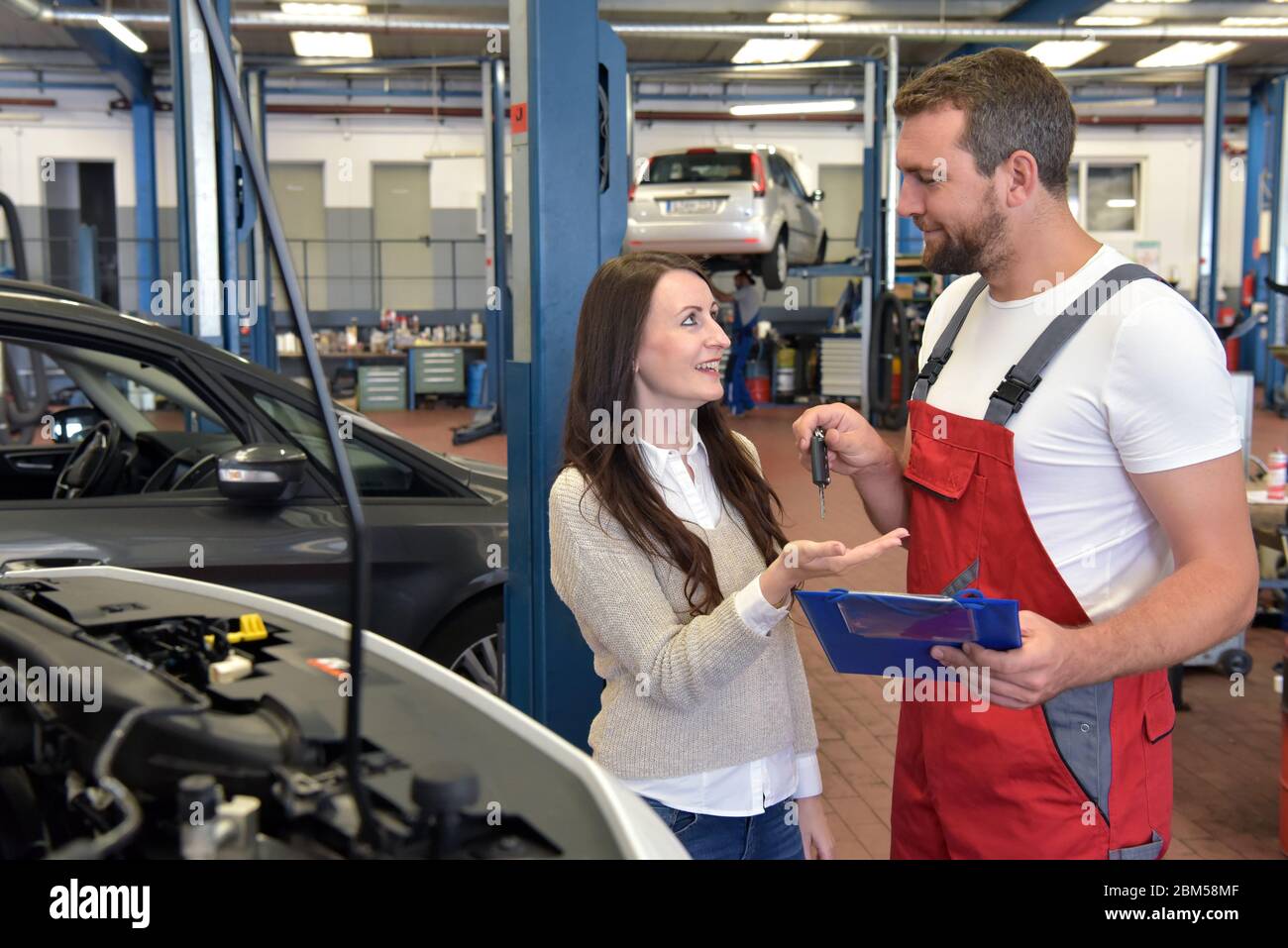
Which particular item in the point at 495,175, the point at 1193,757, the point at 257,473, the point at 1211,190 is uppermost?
the point at 495,175

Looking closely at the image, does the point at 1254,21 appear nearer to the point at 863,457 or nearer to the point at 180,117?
the point at 180,117

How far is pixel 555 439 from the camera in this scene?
2.70 m

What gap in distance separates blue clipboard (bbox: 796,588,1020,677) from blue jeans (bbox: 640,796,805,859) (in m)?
0.36

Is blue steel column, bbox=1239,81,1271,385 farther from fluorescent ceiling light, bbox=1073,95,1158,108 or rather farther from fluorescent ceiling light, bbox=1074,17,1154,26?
fluorescent ceiling light, bbox=1074,17,1154,26

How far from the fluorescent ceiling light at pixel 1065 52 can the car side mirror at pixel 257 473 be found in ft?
48.2

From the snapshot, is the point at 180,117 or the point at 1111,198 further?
the point at 1111,198

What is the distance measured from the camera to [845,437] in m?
2.05

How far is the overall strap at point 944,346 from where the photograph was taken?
6.63 feet

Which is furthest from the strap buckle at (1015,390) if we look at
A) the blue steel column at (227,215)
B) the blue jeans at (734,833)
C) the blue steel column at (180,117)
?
the blue steel column at (180,117)

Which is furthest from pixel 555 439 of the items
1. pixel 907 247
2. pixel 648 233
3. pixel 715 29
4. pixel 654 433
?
pixel 907 247

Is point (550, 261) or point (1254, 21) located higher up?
point (1254, 21)

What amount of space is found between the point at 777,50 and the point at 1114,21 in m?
4.47

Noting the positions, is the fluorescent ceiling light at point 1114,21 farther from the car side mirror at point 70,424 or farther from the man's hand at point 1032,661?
the man's hand at point 1032,661

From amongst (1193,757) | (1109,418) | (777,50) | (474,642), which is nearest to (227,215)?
(474,642)
